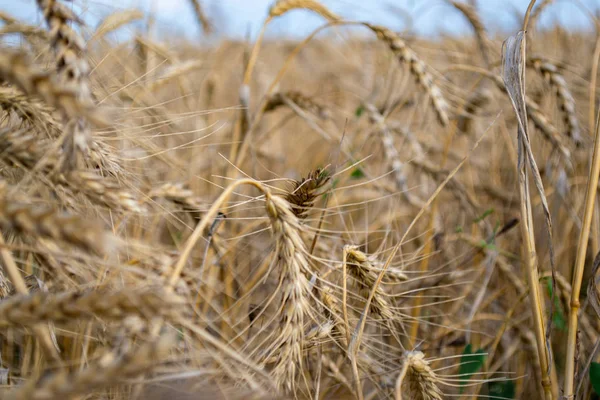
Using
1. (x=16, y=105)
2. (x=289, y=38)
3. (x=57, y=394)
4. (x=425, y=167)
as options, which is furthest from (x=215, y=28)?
(x=289, y=38)

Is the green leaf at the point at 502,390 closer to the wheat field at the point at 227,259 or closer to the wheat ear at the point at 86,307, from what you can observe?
the wheat field at the point at 227,259

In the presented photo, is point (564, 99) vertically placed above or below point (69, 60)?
below

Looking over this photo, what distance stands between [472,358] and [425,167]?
0.76 meters

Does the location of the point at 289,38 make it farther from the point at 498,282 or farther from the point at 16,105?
the point at 16,105

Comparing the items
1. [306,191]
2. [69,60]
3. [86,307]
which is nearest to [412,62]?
[306,191]

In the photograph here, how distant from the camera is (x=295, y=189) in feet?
3.06

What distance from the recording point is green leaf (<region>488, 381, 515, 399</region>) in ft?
4.33

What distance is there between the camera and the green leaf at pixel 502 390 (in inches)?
52.0

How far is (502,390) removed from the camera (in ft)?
4.40

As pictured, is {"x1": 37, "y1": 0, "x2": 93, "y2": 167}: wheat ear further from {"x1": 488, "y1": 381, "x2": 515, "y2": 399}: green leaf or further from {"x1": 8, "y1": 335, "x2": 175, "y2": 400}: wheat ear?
{"x1": 488, "y1": 381, "x2": 515, "y2": 399}: green leaf

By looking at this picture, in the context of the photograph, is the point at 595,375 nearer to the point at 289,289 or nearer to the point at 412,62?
the point at 289,289

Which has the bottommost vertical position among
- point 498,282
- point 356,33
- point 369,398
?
point 498,282

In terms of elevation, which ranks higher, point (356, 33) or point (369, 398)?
point (356, 33)

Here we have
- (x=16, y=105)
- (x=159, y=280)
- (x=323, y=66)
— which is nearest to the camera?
(x=159, y=280)
